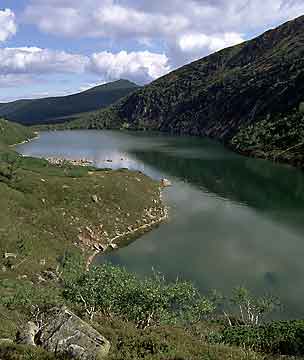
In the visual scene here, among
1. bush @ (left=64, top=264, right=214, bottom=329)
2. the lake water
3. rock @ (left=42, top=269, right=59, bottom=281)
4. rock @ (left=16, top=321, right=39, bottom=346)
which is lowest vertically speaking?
the lake water

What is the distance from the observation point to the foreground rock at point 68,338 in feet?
65.0

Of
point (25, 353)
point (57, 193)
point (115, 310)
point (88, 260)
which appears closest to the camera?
point (25, 353)

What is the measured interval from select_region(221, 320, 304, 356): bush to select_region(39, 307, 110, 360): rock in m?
10.3

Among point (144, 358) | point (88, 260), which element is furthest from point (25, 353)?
point (88, 260)

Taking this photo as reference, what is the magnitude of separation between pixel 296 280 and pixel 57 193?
154ft

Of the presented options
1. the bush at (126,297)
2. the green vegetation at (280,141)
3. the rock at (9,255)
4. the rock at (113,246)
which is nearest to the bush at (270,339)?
the bush at (126,297)

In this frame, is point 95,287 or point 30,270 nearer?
point 95,287

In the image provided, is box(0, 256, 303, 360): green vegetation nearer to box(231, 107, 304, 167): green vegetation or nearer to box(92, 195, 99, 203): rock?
box(92, 195, 99, 203): rock

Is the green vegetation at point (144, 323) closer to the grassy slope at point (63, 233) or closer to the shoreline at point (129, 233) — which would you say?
the grassy slope at point (63, 233)

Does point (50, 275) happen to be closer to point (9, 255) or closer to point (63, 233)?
point (9, 255)

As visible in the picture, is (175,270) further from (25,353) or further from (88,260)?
(25,353)

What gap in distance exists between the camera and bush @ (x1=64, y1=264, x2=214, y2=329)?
31.4 meters

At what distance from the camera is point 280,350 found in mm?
27609

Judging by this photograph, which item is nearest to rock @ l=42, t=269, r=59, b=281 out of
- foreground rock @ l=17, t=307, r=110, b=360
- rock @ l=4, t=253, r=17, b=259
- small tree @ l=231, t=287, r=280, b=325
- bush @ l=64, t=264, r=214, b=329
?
rock @ l=4, t=253, r=17, b=259
